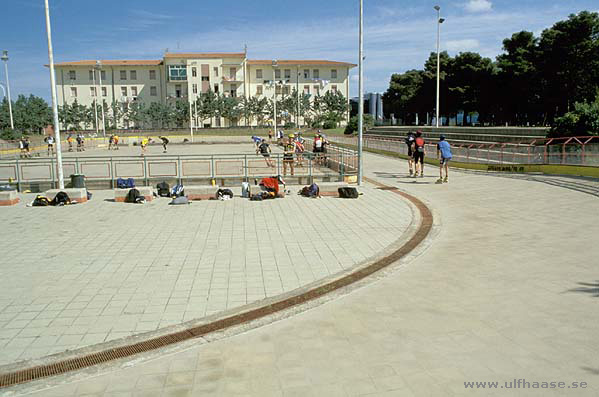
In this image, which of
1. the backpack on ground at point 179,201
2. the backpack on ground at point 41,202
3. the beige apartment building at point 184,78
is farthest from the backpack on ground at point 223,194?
the beige apartment building at point 184,78

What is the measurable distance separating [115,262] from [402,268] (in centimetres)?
510

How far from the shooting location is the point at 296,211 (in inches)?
536

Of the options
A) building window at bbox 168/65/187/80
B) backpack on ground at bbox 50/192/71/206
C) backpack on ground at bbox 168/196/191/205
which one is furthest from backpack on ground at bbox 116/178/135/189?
building window at bbox 168/65/187/80

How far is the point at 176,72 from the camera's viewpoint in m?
91.4

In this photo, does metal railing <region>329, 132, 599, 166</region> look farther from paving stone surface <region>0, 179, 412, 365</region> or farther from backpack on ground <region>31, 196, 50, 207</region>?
backpack on ground <region>31, 196, 50, 207</region>

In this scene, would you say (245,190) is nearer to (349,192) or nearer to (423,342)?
(349,192)

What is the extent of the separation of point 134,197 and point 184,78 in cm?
8146

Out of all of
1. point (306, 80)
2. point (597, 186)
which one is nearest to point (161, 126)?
point (306, 80)

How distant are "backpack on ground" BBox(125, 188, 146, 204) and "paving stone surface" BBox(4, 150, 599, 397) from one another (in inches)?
387

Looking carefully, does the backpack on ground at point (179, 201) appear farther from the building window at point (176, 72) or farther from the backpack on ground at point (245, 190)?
the building window at point (176, 72)

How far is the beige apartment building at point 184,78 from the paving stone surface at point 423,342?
8604 centimetres

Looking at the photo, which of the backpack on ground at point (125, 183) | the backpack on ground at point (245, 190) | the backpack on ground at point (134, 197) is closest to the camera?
the backpack on ground at point (134, 197)

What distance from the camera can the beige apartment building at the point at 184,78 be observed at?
92.1m

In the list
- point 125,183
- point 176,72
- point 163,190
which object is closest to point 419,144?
point 163,190
